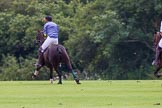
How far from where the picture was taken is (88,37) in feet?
198

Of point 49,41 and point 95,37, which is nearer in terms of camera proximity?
point 49,41

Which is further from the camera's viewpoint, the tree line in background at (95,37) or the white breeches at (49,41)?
the tree line in background at (95,37)

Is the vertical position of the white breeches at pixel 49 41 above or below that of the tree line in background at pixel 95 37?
above

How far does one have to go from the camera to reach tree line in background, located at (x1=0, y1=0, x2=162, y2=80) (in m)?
56.9

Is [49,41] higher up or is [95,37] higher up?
[49,41]

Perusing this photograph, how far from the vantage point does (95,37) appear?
57.7 meters

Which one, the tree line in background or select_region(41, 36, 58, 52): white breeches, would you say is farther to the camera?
the tree line in background

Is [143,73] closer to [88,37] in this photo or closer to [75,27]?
[88,37]

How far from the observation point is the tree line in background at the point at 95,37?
56875 millimetres

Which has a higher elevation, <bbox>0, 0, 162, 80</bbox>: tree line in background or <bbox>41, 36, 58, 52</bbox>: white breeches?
<bbox>41, 36, 58, 52</bbox>: white breeches

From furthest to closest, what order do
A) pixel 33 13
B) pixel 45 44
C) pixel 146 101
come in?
pixel 33 13, pixel 45 44, pixel 146 101

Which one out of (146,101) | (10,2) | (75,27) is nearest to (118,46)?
(75,27)

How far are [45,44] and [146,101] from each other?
10.9m

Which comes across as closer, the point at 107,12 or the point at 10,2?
the point at 107,12
